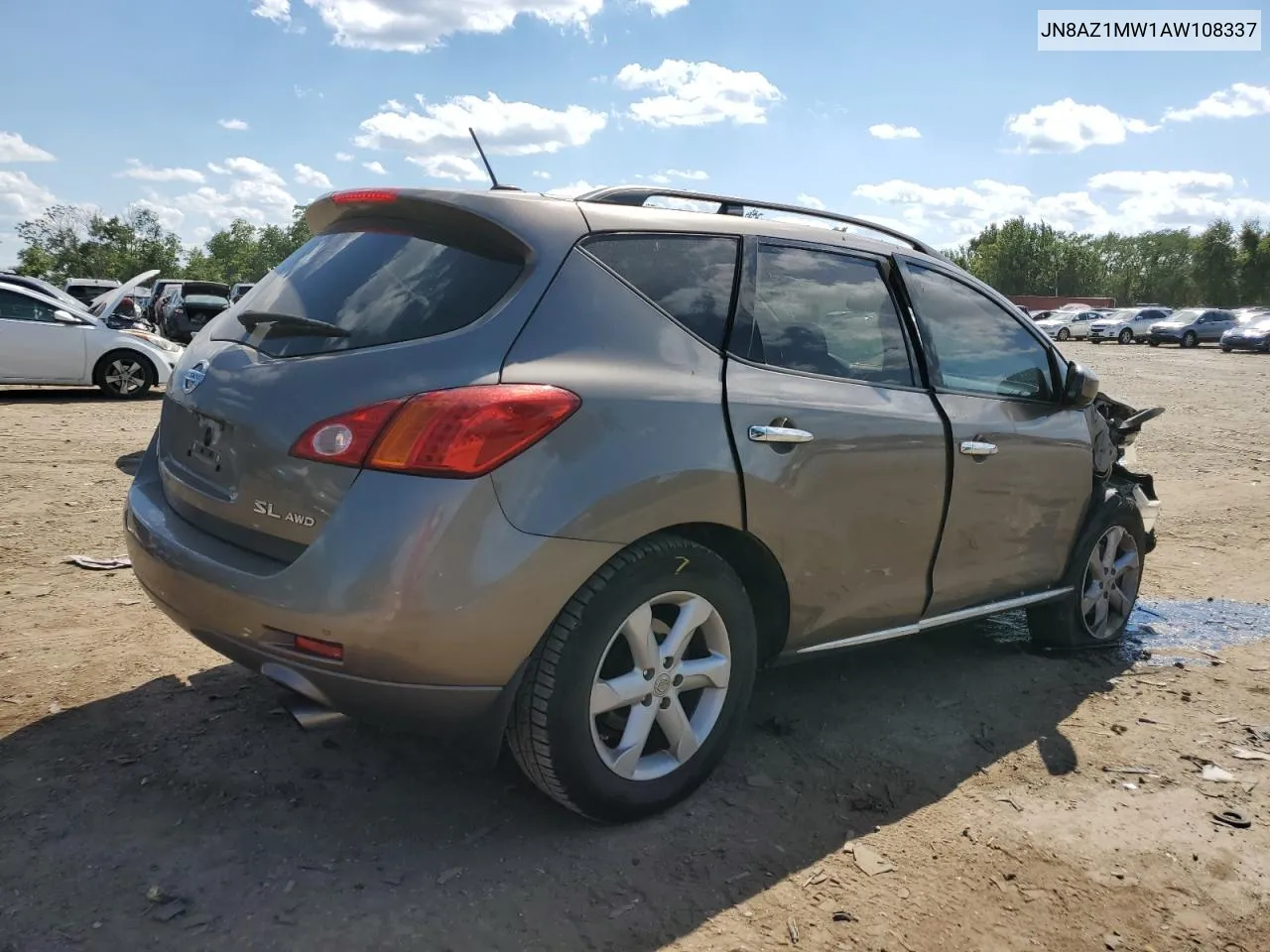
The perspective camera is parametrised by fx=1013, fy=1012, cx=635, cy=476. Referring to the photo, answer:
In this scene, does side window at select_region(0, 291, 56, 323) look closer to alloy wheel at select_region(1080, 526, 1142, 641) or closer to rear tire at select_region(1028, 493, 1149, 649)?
rear tire at select_region(1028, 493, 1149, 649)

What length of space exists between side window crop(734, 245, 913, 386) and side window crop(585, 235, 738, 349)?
0.35 ft

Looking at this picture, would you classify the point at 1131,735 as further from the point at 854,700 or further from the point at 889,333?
the point at 889,333

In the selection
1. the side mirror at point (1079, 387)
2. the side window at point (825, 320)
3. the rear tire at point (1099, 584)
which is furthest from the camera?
the rear tire at point (1099, 584)

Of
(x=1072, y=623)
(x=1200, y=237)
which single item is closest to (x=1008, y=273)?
(x=1200, y=237)

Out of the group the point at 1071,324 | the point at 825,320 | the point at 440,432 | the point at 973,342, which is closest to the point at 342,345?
the point at 440,432

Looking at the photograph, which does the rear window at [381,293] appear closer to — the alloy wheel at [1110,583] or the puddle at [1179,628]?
the alloy wheel at [1110,583]

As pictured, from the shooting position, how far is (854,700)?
4.07 meters

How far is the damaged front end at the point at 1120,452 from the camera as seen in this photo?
15.5ft

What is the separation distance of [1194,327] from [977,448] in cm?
4282

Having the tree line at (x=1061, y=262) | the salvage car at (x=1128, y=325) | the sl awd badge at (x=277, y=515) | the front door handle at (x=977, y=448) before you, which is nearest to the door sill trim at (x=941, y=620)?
the front door handle at (x=977, y=448)

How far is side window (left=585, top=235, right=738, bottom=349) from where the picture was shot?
299cm

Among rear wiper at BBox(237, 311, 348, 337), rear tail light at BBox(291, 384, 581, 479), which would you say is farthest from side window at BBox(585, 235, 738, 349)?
rear wiper at BBox(237, 311, 348, 337)

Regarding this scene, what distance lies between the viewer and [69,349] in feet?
43.4

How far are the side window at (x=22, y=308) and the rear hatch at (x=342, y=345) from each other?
38.6 ft
